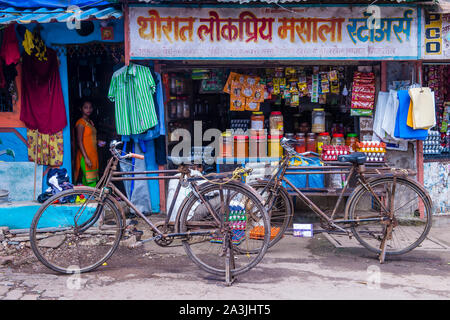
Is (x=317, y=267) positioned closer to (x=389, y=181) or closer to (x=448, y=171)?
(x=389, y=181)

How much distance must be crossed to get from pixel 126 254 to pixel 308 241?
99.7 inches

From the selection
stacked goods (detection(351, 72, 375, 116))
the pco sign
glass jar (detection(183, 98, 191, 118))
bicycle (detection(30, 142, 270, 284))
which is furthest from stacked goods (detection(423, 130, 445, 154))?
glass jar (detection(183, 98, 191, 118))

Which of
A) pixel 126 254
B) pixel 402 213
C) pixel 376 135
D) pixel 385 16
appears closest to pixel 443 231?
pixel 402 213

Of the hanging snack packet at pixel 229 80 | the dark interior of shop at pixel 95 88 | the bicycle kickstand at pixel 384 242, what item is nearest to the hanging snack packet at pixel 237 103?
the hanging snack packet at pixel 229 80

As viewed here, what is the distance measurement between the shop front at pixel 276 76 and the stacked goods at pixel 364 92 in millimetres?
16

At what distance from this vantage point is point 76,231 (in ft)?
16.6

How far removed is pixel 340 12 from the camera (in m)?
6.68

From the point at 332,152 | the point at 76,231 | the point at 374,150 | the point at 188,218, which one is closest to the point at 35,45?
the point at 76,231

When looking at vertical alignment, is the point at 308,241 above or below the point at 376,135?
below

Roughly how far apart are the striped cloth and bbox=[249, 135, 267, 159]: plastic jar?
162 cm

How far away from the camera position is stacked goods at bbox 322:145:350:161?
723 centimetres

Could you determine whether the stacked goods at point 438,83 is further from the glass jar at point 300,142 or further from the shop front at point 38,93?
the shop front at point 38,93

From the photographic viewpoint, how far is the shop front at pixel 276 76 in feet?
21.9

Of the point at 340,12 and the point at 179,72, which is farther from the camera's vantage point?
the point at 179,72
